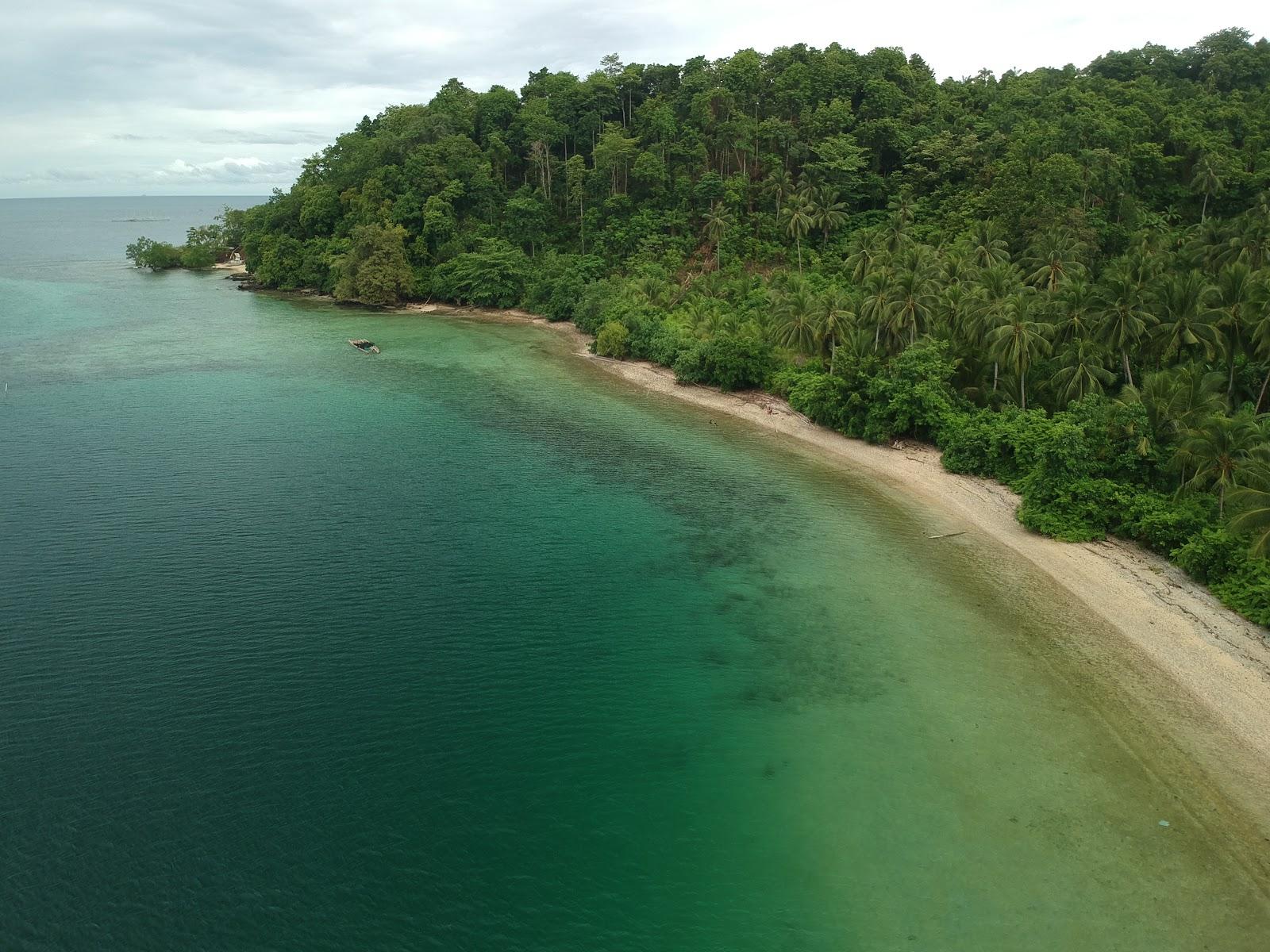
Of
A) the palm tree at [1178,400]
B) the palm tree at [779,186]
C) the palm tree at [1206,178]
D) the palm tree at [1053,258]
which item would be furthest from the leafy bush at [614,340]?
the palm tree at [1206,178]

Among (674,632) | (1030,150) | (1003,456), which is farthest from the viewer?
(1030,150)

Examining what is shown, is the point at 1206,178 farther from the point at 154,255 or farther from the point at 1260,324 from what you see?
the point at 154,255

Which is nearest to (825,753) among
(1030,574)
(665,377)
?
(1030,574)

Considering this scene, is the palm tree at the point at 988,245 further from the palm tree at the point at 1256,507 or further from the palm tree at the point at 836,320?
the palm tree at the point at 1256,507

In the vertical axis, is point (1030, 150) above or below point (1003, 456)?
above

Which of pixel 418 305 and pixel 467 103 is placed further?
pixel 467 103

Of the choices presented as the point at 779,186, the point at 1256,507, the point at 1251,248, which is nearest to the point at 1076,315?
the point at 1251,248

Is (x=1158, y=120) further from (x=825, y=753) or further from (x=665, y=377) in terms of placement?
(x=825, y=753)

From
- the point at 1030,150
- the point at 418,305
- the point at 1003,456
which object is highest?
the point at 1030,150
